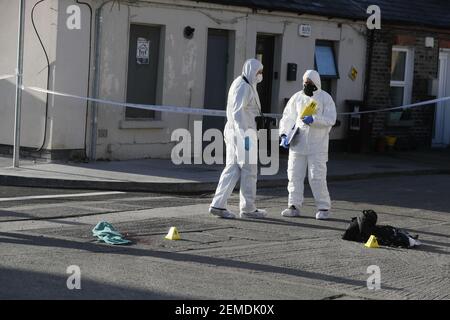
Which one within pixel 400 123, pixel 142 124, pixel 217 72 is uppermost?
pixel 217 72

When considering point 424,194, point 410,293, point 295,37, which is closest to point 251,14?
point 295,37

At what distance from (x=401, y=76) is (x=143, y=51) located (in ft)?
26.0

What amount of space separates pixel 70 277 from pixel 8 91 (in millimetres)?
9377

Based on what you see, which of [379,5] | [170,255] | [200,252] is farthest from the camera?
[379,5]

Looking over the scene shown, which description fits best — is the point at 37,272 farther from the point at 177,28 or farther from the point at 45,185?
the point at 177,28

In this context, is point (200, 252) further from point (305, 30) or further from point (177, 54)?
point (305, 30)

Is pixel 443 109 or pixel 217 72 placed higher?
pixel 217 72

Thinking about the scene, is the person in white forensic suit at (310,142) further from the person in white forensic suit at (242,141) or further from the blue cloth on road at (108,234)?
the blue cloth on road at (108,234)

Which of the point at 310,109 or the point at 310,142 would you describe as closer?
the point at 310,109

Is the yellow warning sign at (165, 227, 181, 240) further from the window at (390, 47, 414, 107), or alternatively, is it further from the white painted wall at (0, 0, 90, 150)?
the window at (390, 47, 414, 107)

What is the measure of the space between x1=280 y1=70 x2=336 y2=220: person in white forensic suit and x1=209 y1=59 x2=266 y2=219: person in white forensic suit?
62cm

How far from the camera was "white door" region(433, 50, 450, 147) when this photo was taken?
23938 millimetres

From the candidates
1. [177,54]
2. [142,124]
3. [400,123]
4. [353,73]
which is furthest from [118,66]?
[400,123]

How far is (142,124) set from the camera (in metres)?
17.2
